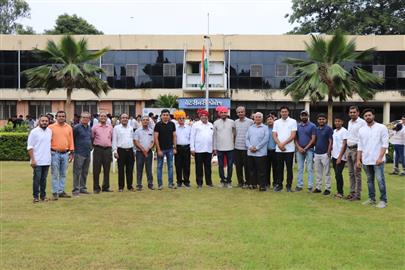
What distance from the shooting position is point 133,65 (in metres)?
31.8

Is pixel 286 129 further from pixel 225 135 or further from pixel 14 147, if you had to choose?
pixel 14 147

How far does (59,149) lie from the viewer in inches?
378

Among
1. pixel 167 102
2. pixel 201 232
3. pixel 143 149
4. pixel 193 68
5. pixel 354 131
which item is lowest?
pixel 201 232

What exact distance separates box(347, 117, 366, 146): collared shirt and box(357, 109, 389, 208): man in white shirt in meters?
0.52

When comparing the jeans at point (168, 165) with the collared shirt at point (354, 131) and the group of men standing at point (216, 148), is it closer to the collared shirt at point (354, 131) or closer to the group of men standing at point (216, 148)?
the group of men standing at point (216, 148)

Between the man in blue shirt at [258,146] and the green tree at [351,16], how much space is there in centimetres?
2977

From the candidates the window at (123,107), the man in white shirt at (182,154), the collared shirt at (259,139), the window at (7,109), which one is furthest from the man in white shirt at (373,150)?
the window at (7,109)

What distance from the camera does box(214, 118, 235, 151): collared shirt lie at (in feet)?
36.3

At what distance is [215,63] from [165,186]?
2077 centimetres

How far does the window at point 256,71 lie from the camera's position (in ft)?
103

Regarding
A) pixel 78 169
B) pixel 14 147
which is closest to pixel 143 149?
pixel 78 169

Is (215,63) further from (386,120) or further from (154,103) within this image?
(386,120)

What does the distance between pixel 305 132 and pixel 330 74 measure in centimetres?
673

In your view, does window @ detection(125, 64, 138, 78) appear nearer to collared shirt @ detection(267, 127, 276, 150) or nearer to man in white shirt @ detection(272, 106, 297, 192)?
collared shirt @ detection(267, 127, 276, 150)
